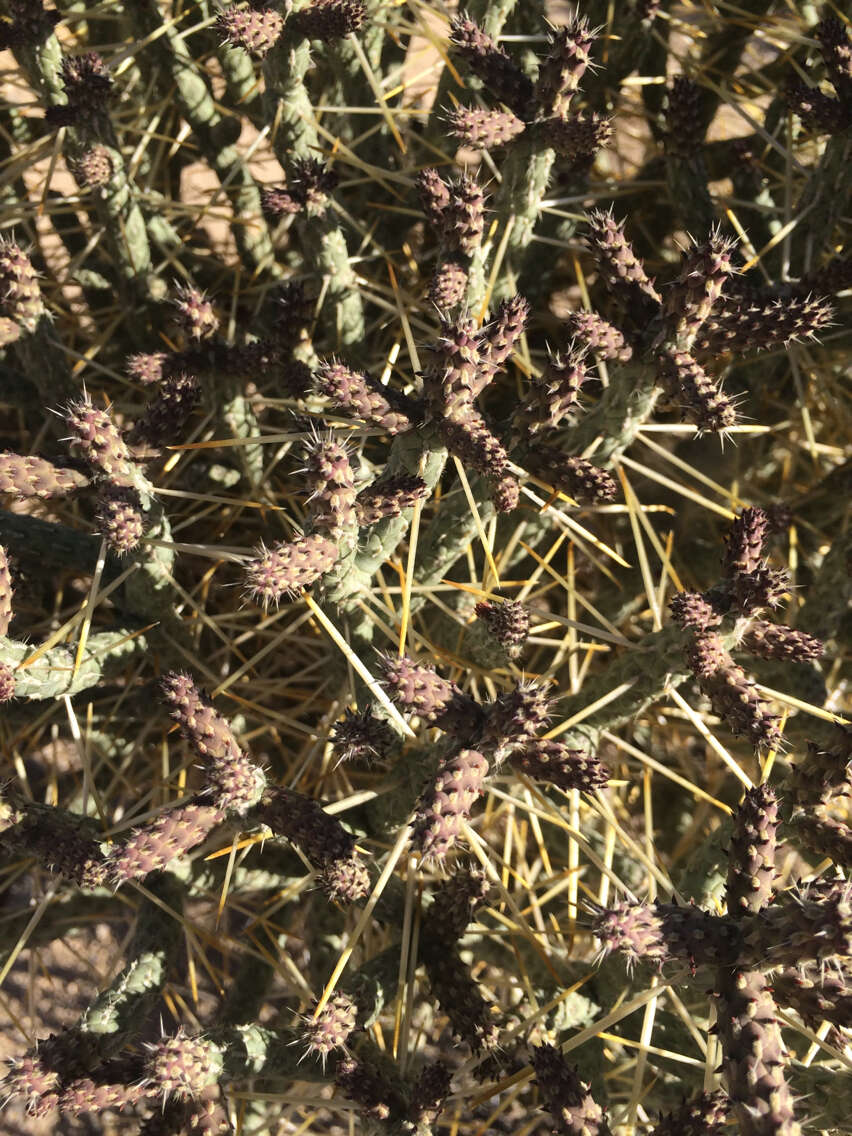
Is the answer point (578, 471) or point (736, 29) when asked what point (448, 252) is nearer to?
point (578, 471)

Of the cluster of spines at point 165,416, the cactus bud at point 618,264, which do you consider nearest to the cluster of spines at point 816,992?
the cactus bud at point 618,264

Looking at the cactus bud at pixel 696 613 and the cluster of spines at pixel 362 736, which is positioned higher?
the cactus bud at pixel 696 613

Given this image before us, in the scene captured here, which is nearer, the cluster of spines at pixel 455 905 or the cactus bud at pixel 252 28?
the cactus bud at pixel 252 28

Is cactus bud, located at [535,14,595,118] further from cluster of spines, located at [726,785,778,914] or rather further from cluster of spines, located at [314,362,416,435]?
cluster of spines, located at [726,785,778,914]

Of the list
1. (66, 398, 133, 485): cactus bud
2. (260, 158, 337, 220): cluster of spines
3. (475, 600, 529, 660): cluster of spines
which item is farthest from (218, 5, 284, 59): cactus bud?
(475, 600, 529, 660): cluster of spines

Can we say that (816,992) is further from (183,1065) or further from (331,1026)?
(183,1065)

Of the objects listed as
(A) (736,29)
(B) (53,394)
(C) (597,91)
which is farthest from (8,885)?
(A) (736,29)

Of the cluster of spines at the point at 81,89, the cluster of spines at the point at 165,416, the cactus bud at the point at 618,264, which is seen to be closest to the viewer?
the cactus bud at the point at 618,264

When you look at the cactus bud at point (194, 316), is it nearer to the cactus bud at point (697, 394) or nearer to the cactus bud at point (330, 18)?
the cactus bud at point (330, 18)
